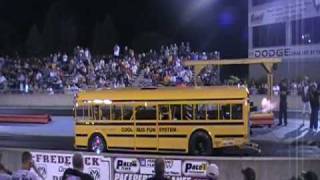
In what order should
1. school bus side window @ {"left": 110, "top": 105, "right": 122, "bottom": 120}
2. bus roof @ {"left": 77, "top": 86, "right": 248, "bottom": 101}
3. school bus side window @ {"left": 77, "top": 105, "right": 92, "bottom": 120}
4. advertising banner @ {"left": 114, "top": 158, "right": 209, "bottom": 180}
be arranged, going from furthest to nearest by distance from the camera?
school bus side window @ {"left": 77, "top": 105, "right": 92, "bottom": 120} < school bus side window @ {"left": 110, "top": 105, "right": 122, "bottom": 120} < bus roof @ {"left": 77, "top": 86, "right": 248, "bottom": 101} < advertising banner @ {"left": 114, "top": 158, "right": 209, "bottom": 180}

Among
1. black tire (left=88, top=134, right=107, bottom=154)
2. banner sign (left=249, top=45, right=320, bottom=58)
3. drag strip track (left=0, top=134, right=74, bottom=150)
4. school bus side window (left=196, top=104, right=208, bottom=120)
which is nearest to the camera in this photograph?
school bus side window (left=196, top=104, right=208, bottom=120)

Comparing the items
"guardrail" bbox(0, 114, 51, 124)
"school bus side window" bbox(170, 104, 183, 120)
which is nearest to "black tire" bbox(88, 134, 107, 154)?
"school bus side window" bbox(170, 104, 183, 120)

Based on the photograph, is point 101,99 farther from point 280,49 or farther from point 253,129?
point 280,49

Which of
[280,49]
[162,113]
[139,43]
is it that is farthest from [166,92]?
[139,43]

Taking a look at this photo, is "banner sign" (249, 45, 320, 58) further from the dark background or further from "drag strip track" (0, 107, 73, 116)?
"drag strip track" (0, 107, 73, 116)

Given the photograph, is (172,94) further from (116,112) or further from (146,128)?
(116,112)

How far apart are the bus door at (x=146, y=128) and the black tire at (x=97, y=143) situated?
1.16m

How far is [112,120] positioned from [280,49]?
84.2 feet

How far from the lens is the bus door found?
20.9 metres

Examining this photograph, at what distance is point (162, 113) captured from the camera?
68.0 feet

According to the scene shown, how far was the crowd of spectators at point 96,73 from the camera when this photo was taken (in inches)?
1464

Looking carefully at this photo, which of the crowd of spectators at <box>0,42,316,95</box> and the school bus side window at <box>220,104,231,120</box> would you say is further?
the crowd of spectators at <box>0,42,316,95</box>

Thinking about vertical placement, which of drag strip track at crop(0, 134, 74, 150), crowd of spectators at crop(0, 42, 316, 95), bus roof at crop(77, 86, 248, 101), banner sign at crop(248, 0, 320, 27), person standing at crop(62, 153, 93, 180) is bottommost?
drag strip track at crop(0, 134, 74, 150)

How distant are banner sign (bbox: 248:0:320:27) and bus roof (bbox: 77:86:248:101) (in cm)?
2093
